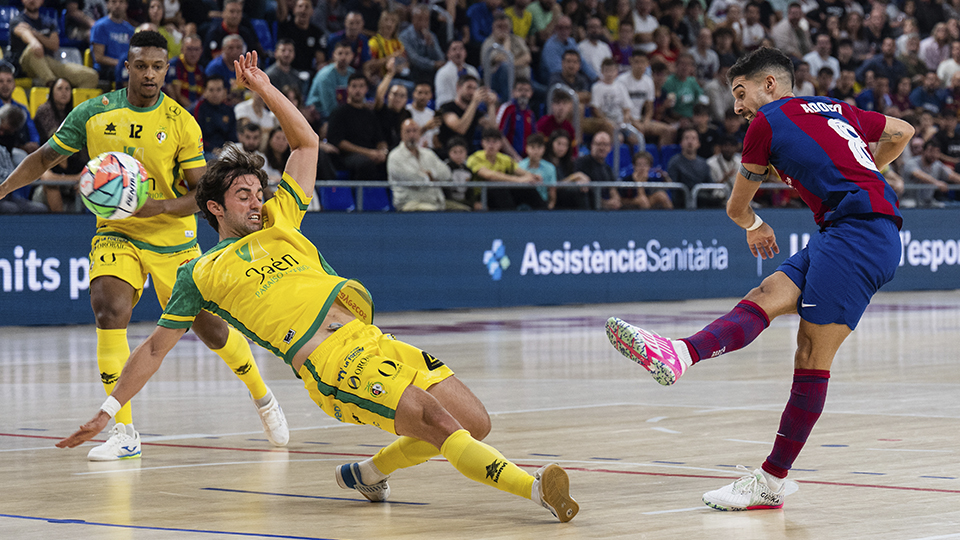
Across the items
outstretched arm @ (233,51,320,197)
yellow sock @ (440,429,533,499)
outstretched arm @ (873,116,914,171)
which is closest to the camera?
yellow sock @ (440,429,533,499)

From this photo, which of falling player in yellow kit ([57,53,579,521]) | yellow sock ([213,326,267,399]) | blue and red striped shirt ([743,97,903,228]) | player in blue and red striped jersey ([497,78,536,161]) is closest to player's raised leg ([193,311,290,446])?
yellow sock ([213,326,267,399])

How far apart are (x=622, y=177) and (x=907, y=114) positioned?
741 centimetres

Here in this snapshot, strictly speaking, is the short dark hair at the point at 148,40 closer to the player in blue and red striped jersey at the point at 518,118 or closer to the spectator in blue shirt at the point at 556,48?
the player in blue and red striped jersey at the point at 518,118

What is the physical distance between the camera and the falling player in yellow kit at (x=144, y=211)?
8.40 m

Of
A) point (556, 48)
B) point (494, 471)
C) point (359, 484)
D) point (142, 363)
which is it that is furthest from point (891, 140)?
point (556, 48)

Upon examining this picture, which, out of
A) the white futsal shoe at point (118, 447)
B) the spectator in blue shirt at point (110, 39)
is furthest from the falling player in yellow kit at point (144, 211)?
the spectator in blue shirt at point (110, 39)

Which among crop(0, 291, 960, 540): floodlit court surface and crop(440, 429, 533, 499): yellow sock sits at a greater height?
crop(440, 429, 533, 499): yellow sock

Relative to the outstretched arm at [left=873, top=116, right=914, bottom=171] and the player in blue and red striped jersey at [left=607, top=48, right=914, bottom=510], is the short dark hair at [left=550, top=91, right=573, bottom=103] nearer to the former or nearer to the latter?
the outstretched arm at [left=873, top=116, right=914, bottom=171]

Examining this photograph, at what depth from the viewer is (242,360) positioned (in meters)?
8.46

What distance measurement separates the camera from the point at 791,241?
23.5m

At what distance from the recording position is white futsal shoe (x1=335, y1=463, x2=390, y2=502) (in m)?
6.39

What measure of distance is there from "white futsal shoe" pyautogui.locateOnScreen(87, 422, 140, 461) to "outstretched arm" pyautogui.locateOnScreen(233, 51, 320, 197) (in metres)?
2.09

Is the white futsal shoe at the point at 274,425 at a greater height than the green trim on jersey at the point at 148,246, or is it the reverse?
the green trim on jersey at the point at 148,246

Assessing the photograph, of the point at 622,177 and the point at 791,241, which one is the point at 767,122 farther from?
the point at 791,241
